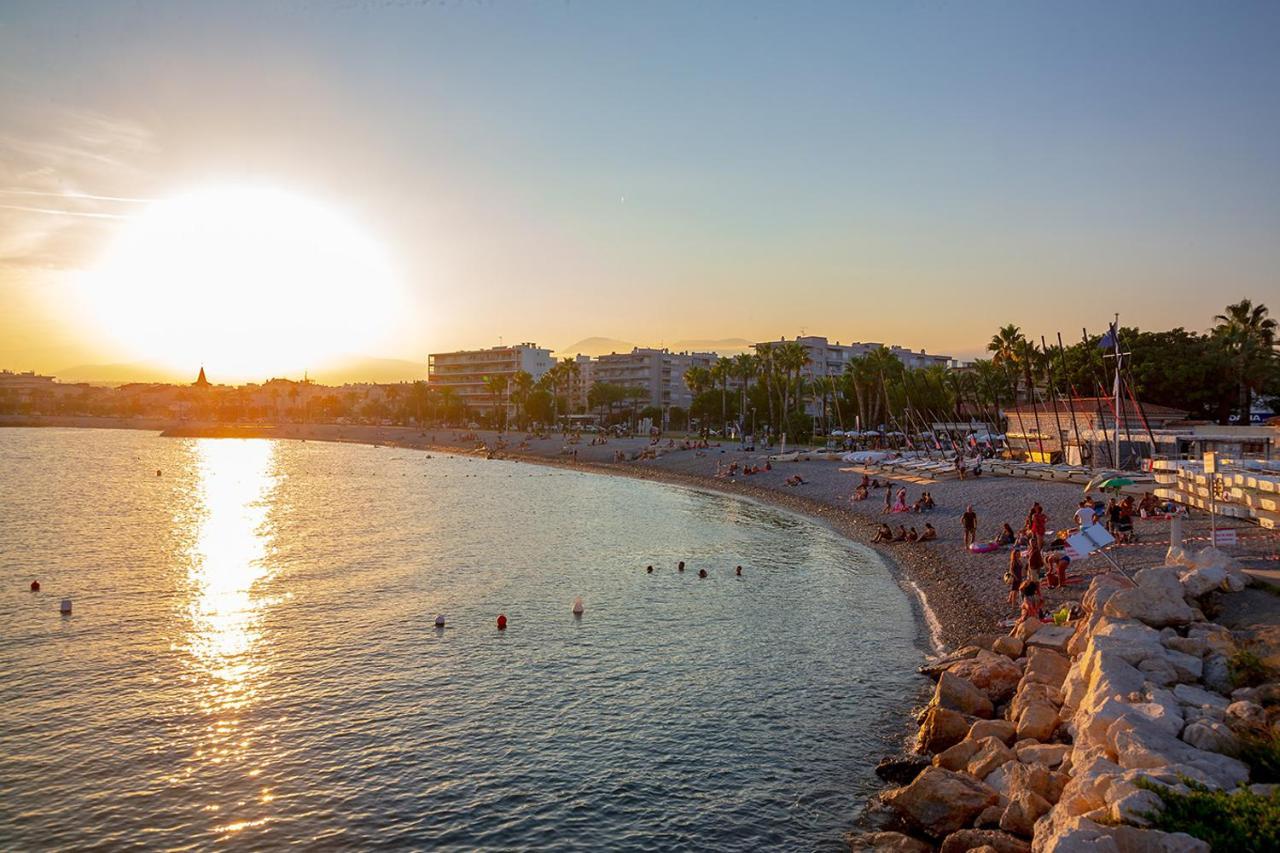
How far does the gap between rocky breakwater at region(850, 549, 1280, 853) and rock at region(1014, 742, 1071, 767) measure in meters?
0.03

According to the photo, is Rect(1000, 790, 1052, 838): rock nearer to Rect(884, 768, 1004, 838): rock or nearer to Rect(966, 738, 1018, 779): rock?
Rect(884, 768, 1004, 838): rock

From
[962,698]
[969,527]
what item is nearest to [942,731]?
[962,698]

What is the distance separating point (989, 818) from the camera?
11.7 m

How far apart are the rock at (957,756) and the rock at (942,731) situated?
919 millimetres

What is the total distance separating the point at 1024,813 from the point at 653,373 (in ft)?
566

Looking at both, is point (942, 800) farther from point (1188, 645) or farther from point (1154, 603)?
point (1154, 603)

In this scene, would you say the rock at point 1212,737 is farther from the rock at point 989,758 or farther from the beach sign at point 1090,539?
the beach sign at point 1090,539

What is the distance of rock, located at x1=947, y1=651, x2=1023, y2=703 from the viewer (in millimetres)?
16859

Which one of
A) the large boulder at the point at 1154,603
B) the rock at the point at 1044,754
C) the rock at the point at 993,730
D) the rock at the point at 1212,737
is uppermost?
the large boulder at the point at 1154,603

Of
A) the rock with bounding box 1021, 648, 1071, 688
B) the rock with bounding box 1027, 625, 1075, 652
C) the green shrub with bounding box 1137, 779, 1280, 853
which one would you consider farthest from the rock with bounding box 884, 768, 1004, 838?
the rock with bounding box 1027, 625, 1075, 652

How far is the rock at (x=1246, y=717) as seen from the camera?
11.1 metres

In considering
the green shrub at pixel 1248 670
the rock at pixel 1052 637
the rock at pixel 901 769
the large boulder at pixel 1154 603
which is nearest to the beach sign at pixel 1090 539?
the large boulder at pixel 1154 603

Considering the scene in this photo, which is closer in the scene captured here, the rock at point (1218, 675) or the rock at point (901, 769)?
the rock at point (1218, 675)

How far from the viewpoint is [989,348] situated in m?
82.6
